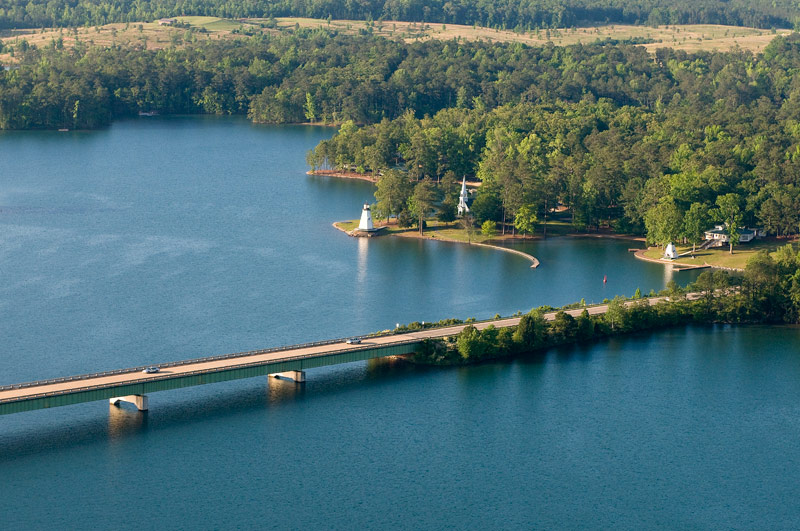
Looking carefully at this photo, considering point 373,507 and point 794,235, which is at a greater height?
point 794,235

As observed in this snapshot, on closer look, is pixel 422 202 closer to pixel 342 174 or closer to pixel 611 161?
pixel 611 161

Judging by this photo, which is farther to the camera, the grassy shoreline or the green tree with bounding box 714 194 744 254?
the green tree with bounding box 714 194 744 254

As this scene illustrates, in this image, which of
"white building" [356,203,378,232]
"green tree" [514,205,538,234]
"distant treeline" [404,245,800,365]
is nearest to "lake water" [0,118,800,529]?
"distant treeline" [404,245,800,365]

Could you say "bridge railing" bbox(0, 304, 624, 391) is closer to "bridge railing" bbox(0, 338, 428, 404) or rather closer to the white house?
"bridge railing" bbox(0, 338, 428, 404)

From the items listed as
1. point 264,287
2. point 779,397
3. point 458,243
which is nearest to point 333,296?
point 264,287

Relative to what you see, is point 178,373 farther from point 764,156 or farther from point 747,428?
point 764,156

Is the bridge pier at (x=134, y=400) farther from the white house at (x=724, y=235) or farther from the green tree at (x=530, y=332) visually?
the white house at (x=724, y=235)

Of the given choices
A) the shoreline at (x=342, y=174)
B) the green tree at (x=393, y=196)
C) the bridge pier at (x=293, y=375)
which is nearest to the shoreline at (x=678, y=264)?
the green tree at (x=393, y=196)
